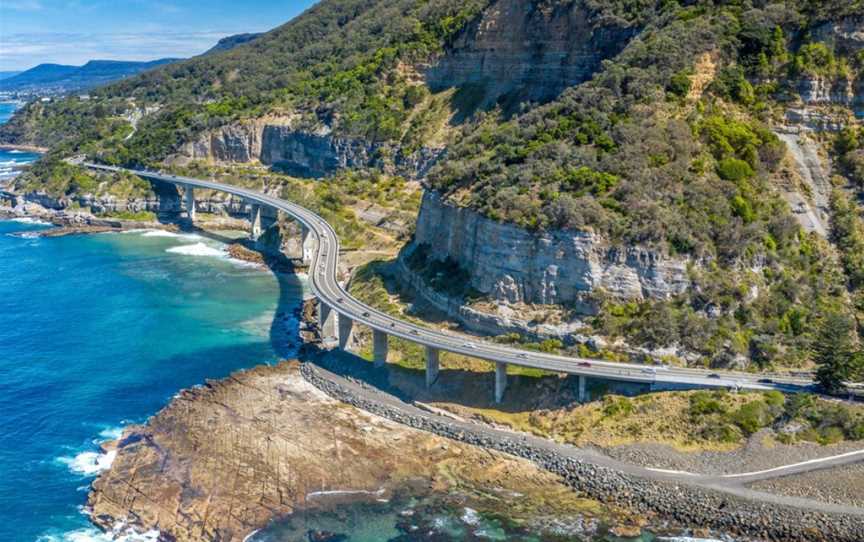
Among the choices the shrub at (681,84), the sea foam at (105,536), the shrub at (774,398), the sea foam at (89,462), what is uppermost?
the shrub at (681,84)

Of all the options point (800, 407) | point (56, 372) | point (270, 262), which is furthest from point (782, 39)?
point (56, 372)

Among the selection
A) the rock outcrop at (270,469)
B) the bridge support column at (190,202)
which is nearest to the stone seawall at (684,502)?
the rock outcrop at (270,469)

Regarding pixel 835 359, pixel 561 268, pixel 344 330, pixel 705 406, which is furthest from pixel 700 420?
pixel 344 330

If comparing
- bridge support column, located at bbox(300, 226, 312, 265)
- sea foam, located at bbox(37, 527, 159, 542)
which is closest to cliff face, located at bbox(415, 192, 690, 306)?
sea foam, located at bbox(37, 527, 159, 542)

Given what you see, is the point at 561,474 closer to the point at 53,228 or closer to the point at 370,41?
the point at 53,228

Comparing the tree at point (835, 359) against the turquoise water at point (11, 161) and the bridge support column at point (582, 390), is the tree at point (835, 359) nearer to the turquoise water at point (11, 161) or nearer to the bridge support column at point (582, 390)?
the bridge support column at point (582, 390)

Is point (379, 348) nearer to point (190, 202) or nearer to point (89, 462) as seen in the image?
point (89, 462)
